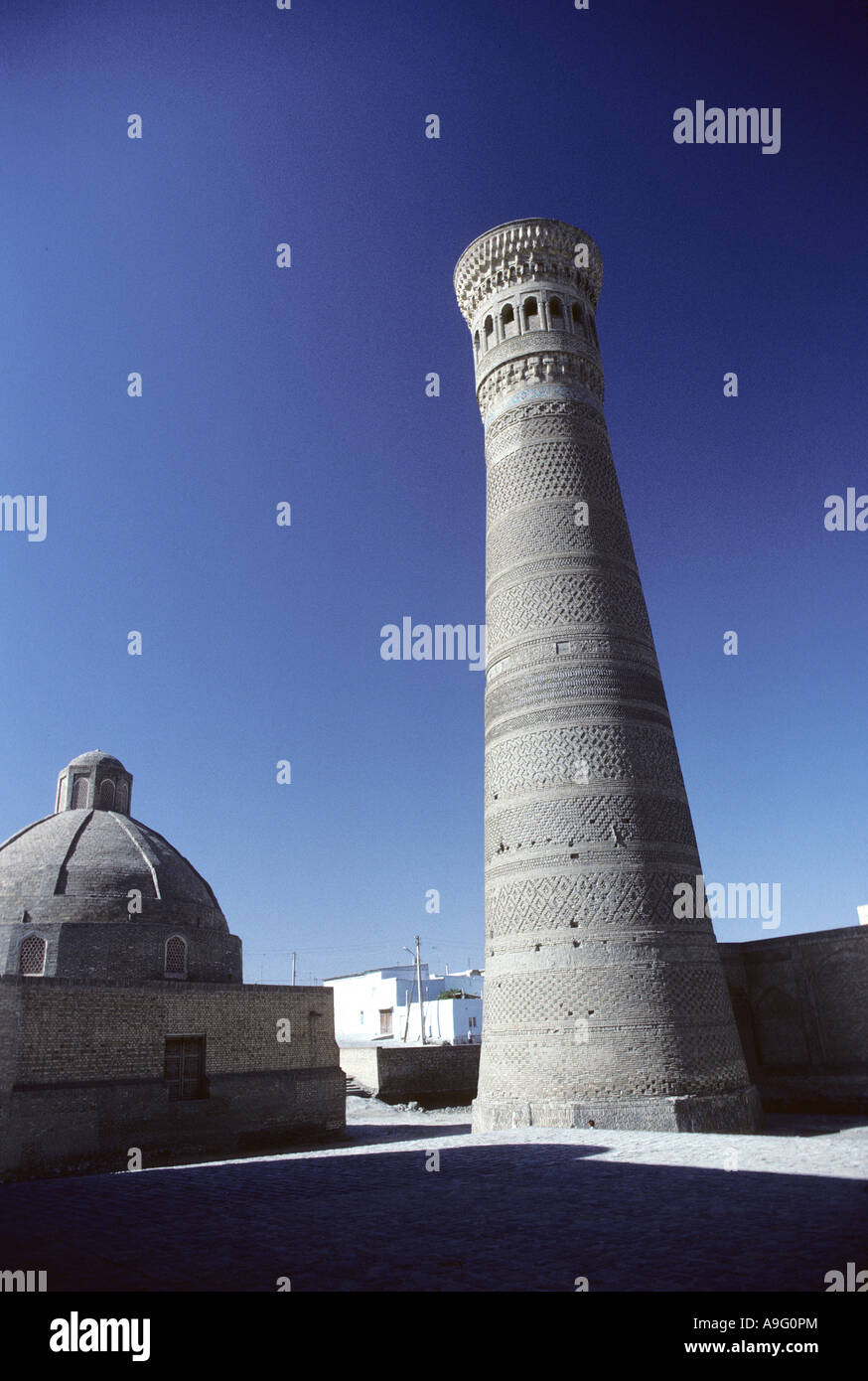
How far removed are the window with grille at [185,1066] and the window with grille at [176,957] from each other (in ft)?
5.48

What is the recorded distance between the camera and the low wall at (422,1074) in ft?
81.0

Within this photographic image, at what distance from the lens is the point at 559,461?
17.0 m

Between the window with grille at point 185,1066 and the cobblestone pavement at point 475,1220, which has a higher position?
the cobblestone pavement at point 475,1220

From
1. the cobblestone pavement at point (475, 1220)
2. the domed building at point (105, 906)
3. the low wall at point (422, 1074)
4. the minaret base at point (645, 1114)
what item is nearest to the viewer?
the cobblestone pavement at point (475, 1220)

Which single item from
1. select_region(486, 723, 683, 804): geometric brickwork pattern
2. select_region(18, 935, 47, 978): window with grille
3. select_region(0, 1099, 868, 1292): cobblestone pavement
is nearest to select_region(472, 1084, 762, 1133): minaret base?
select_region(0, 1099, 868, 1292): cobblestone pavement

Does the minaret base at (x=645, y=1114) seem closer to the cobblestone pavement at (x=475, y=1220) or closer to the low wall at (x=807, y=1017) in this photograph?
the cobblestone pavement at (x=475, y=1220)

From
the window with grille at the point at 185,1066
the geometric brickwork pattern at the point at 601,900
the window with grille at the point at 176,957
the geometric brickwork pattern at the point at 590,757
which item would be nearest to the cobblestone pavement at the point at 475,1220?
the geometric brickwork pattern at the point at 601,900

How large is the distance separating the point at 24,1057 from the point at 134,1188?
20.4ft

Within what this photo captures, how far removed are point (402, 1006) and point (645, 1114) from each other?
1568 inches

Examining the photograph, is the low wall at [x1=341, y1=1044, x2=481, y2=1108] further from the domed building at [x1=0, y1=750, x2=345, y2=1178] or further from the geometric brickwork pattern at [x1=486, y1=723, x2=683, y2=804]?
the geometric brickwork pattern at [x1=486, y1=723, x2=683, y2=804]

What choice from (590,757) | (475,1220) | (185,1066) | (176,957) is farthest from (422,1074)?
(475,1220)

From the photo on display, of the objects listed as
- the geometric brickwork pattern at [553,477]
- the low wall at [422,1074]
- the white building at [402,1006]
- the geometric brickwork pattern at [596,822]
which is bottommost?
the white building at [402,1006]

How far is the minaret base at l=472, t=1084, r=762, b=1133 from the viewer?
12.5 meters
